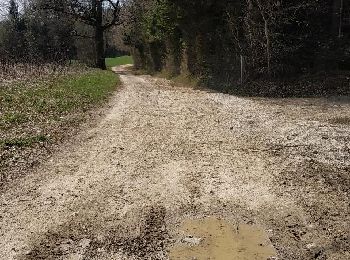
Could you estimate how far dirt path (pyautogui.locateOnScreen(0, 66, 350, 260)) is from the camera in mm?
4590

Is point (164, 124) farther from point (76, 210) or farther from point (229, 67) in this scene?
point (229, 67)

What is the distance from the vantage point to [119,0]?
35188mm

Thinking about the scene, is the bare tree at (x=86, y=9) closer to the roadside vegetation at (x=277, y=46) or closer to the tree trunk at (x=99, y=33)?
the tree trunk at (x=99, y=33)

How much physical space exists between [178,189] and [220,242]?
63.1 inches

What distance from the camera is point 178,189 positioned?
6098 millimetres

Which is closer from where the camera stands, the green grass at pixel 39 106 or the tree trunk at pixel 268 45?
the green grass at pixel 39 106

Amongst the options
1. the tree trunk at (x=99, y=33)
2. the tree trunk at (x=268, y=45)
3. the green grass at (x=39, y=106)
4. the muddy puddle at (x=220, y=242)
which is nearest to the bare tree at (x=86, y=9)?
the tree trunk at (x=99, y=33)

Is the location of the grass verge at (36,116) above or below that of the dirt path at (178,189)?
above

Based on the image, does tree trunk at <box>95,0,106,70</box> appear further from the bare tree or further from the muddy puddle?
the muddy puddle

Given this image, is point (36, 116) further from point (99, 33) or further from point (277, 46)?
point (99, 33)

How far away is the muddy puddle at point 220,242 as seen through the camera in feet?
14.2

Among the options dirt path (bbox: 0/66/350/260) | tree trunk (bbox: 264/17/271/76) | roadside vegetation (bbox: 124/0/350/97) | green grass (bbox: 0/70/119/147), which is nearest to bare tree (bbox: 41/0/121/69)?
roadside vegetation (bbox: 124/0/350/97)

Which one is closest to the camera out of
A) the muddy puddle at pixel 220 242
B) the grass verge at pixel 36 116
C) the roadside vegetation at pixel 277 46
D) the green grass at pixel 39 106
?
the muddy puddle at pixel 220 242

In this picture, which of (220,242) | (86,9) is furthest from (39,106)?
(86,9)
